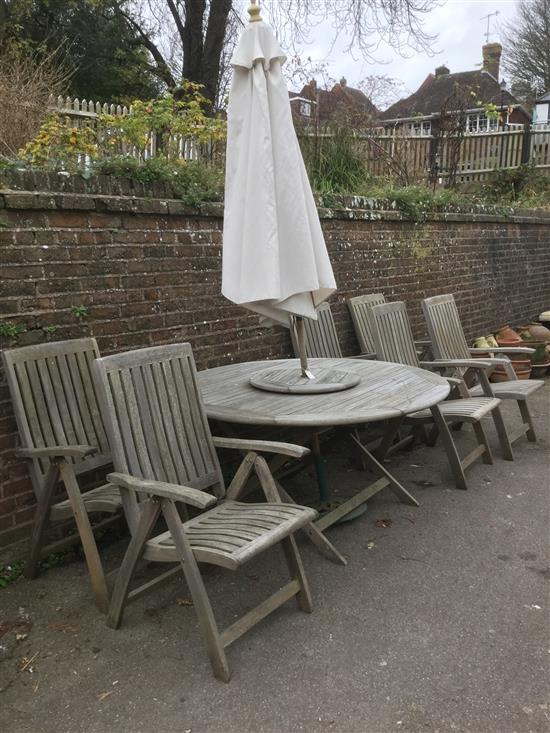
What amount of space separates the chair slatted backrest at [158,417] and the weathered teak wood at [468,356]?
101 inches

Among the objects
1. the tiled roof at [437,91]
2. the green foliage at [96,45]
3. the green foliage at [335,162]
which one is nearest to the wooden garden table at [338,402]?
the green foliage at [335,162]

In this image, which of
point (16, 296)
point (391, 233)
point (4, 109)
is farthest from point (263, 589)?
point (4, 109)

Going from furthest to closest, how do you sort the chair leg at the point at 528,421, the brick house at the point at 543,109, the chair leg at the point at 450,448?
the brick house at the point at 543,109, the chair leg at the point at 528,421, the chair leg at the point at 450,448

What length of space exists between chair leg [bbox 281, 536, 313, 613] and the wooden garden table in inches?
21.8

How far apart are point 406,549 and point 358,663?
1.00 meters

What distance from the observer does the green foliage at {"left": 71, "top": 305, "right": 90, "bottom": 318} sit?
10.4 feet

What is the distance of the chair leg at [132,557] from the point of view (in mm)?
2273

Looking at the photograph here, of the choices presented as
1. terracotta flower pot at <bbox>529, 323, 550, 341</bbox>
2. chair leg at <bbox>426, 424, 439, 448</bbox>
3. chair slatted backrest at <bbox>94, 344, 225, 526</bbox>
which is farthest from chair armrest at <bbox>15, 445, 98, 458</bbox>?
terracotta flower pot at <bbox>529, 323, 550, 341</bbox>

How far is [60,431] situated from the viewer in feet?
9.57

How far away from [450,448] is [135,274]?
2380 mm

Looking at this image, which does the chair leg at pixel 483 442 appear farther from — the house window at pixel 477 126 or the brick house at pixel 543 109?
the brick house at pixel 543 109

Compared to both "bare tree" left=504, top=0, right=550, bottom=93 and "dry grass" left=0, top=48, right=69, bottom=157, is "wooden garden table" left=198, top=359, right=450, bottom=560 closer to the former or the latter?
"dry grass" left=0, top=48, right=69, bottom=157

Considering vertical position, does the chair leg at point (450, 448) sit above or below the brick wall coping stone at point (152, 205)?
below

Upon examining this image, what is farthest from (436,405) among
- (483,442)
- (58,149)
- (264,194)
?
(58,149)
